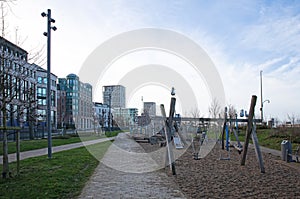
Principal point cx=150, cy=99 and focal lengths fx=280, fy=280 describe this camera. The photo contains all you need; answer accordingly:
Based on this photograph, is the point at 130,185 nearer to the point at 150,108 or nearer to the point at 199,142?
the point at 199,142

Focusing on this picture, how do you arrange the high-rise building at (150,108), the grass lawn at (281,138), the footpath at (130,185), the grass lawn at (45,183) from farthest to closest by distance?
the high-rise building at (150,108) → the grass lawn at (281,138) → the footpath at (130,185) → the grass lawn at (45,183)

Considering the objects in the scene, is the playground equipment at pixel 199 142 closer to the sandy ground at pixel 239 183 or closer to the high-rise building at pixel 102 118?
the sandy ground at pixel 239 183

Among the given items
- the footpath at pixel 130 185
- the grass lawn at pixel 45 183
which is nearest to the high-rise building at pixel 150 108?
the footpath at pixel 130 185

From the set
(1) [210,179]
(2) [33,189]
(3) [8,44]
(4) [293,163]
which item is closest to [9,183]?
(2) [33,189]

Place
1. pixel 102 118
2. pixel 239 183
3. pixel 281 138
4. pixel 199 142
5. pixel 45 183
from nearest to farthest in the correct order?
pixel 45 183, pixel 239 183, pixel 281 138, pixel 199 142, pixel 102 118

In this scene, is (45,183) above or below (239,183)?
above

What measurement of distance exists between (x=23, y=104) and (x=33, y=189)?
4856mm

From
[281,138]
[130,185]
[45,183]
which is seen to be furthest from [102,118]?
[130,185]

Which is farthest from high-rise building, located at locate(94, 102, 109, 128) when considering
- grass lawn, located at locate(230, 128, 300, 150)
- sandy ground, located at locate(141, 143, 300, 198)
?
sandy ground, located at locate(141, 143, 300, 198)

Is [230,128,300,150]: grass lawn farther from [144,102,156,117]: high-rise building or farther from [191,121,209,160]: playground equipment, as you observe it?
[144,102,156,117]: high-rise building

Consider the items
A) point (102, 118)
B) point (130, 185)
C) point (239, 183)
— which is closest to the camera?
point (130, 185)

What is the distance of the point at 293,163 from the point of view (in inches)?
481

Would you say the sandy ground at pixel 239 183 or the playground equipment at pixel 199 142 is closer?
the sandy ground at pixel 239 183

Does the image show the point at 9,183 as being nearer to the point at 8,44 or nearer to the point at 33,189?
the point at 33,189
